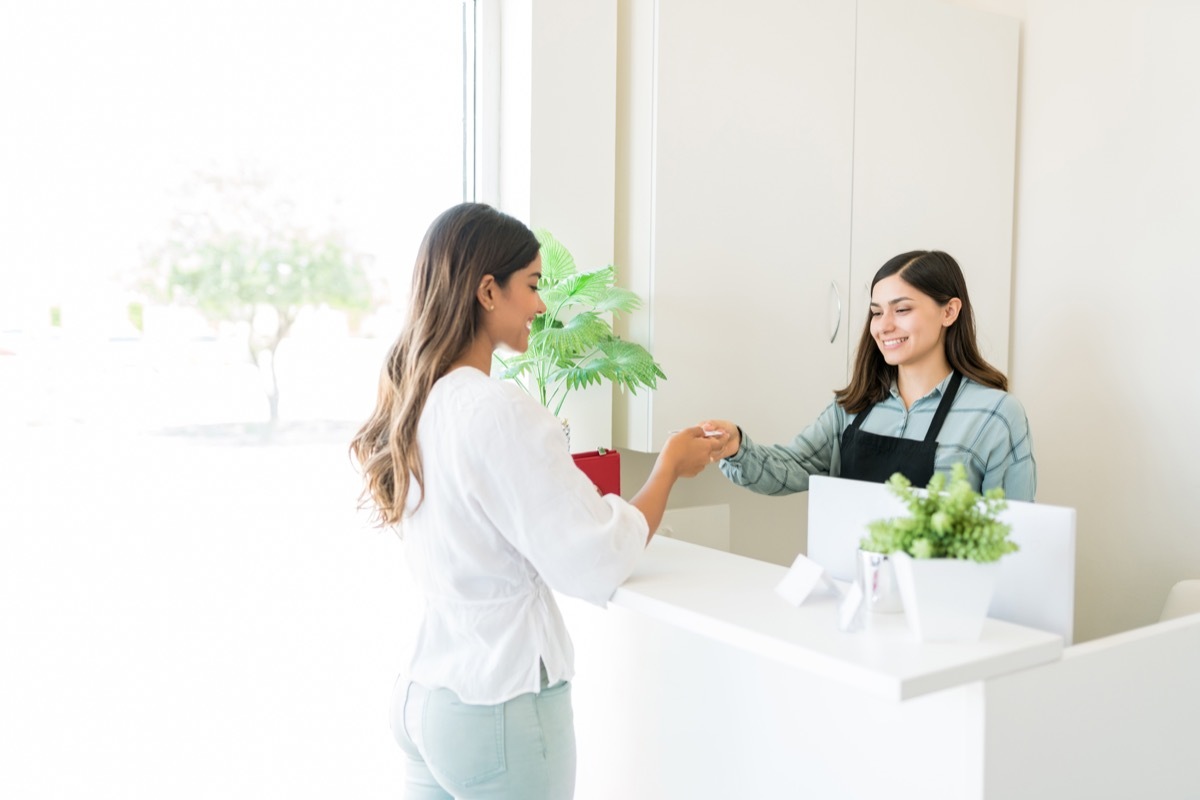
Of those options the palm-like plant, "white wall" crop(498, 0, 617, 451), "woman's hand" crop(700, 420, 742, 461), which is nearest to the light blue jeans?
"woman's hand" crop(700, 420, 742, 461)

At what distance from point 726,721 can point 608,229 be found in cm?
138

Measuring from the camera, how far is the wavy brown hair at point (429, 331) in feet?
5.05

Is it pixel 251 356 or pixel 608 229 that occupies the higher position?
pixel 608 229

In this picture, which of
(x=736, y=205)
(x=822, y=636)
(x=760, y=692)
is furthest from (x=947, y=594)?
(x=736, y=205)

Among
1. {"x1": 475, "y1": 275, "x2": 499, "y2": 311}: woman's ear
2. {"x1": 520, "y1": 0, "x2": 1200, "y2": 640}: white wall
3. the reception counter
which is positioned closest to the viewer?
the reception counter

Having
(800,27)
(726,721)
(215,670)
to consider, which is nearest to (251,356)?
(215,670)

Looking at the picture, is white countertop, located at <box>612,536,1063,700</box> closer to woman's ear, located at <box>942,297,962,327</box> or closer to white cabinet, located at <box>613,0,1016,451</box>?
woman's ear, located at <box>942,297,962,327</box>

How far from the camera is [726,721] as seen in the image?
181cm

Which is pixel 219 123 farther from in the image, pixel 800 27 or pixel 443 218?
pixel 800 27

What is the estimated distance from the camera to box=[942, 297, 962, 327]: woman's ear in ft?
7.59

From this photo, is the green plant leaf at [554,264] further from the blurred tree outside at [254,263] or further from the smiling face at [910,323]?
the smiling face at [910,323]

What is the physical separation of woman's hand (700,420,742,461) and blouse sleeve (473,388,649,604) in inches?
28.3

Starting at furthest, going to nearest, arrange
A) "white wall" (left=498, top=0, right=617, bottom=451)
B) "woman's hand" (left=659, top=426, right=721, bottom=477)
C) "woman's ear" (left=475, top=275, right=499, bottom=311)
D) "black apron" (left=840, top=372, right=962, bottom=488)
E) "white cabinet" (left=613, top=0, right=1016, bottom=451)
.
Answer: "white cabinet" (left=613, top=0, right=1016, bottom=451) < "white wall" (left=498, top=0, right=617, bottom=451) < "black apron" (left=840, top=372, right=962, bottom=488) < "woman's hand" (left=659, top=426, right=721, bottom=477) < "woman's ear" (left=475, top=275, right=499, bottom=311)

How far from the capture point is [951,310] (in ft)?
7.59
